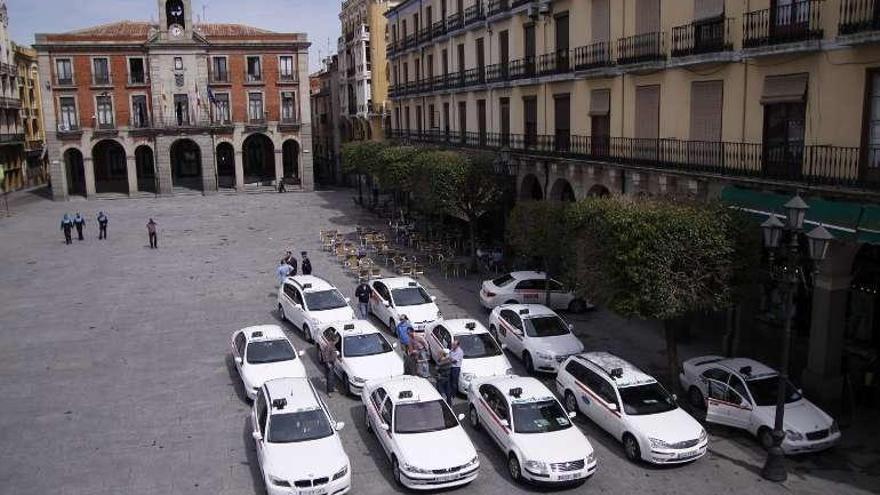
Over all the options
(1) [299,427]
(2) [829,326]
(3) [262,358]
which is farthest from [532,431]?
(2) [829,326]

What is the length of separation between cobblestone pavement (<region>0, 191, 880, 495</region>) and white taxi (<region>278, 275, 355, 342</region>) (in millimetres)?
738

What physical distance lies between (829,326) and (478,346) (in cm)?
842

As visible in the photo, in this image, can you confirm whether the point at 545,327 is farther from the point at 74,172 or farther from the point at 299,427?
the point at 74,172

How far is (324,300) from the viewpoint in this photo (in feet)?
75.3

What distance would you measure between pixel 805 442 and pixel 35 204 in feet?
197

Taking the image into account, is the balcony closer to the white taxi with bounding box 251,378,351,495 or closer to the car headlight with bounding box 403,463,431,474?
the white taxi with bounding box 251,378,351,495

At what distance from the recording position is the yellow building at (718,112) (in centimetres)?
1612

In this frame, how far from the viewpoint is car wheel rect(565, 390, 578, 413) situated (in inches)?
661

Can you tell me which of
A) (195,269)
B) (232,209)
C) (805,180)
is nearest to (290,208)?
(232,209)

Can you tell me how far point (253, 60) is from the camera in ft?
208

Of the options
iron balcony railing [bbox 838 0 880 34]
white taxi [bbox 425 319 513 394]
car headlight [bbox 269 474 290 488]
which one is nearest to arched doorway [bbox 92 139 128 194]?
white taxi [bbox 425 319 513 394]

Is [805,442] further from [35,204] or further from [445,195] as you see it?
[35,204]

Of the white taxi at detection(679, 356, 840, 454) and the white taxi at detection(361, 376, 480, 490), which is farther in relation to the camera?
the white taxi at detection(679, 356, 840, 454)

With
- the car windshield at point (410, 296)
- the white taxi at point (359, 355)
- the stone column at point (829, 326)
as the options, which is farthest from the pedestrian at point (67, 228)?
the stone column at point (829, 326)
